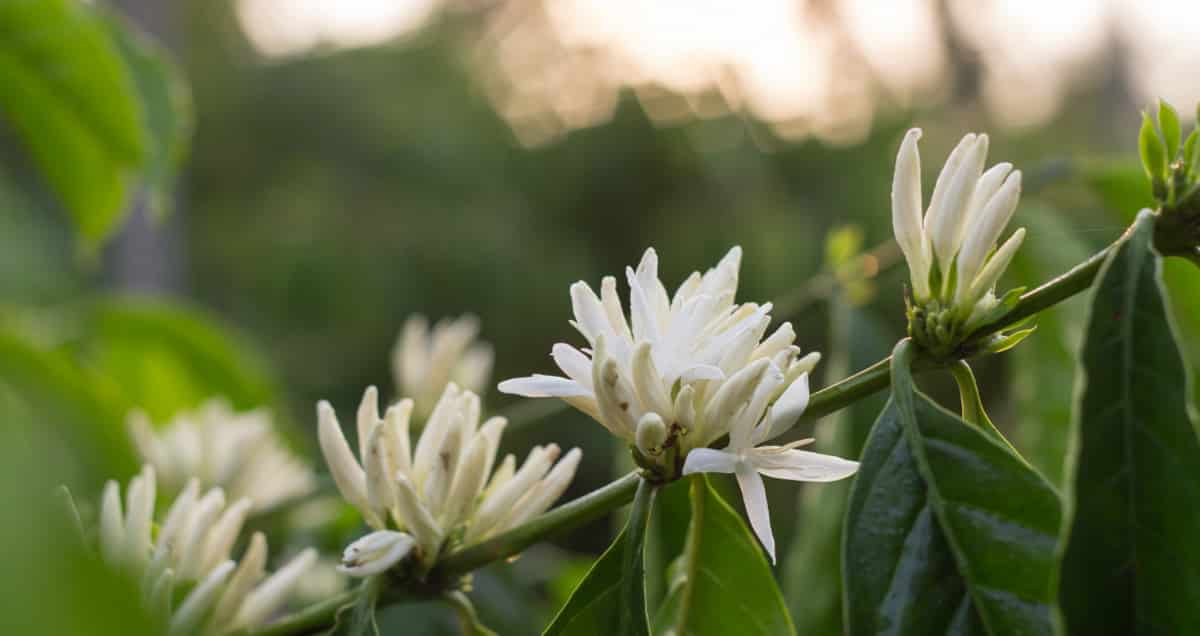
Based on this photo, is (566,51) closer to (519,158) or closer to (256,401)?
(519,158)

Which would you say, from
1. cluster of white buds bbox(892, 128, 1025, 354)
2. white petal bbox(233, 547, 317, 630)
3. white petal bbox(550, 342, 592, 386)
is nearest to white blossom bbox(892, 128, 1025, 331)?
cluster of white buds bbox(892, 128, 1025, 354)

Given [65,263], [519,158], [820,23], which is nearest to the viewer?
[65,263]

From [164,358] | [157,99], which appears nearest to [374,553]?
[157,99]

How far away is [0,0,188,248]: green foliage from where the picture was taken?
1.95 feet

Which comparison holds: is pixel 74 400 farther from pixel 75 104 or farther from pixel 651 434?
pixel 651 434

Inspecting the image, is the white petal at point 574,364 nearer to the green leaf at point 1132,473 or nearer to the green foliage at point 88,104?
the green leaf at point 1132,473

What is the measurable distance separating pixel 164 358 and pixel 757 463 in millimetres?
799

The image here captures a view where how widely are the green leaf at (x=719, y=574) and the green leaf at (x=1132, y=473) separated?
10cm

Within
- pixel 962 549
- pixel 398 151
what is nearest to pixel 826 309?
pixel 962 549

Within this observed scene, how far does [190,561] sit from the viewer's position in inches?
14.6

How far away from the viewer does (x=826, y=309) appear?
71 cm

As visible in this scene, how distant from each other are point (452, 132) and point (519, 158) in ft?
1.09

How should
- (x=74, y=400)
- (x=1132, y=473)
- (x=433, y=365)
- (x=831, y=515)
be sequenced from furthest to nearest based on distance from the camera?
(x=433, y=365), (x=74, y=400), (x=831, y=515), (x=1132, y=473)

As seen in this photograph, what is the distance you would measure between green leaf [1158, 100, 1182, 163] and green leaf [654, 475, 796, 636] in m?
0.17
